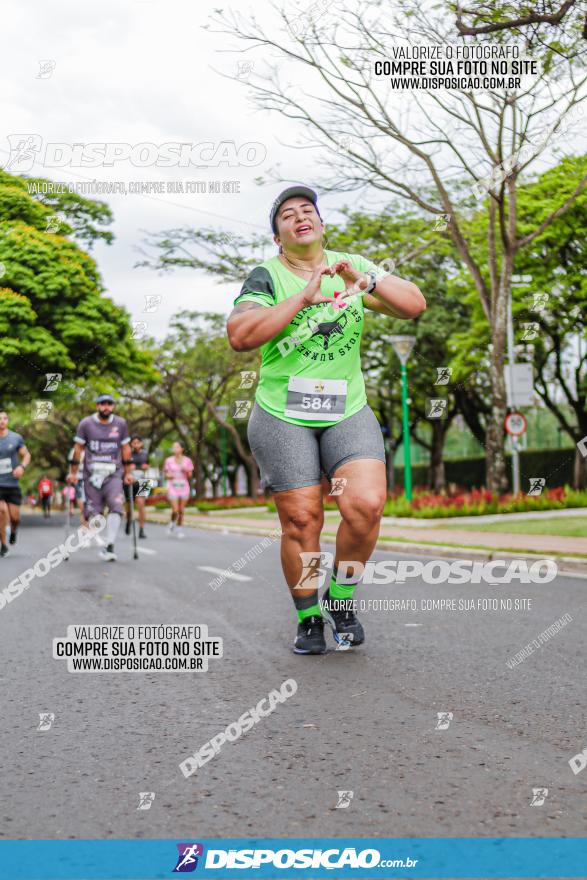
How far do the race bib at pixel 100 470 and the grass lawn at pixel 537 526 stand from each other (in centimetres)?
558

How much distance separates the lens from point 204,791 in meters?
3.09

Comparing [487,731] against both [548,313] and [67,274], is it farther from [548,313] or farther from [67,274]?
[548,313]

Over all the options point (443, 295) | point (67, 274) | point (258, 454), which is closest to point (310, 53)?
point (67, 274)

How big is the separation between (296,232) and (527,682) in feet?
6.93

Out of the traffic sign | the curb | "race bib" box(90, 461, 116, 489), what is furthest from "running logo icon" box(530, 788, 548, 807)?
the traffic sign

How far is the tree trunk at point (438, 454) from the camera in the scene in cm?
4050

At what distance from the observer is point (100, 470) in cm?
1186

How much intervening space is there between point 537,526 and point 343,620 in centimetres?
1155

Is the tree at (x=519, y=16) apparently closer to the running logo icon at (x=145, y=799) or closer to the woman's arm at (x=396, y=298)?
the woman's arm at (x=396, y=298)

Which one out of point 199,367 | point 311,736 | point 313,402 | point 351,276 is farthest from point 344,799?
point 199,367

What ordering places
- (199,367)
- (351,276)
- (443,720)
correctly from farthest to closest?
(199,367) < (351,276) < (443,720)

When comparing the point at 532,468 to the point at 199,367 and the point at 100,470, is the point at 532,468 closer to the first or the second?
the point at 199,367

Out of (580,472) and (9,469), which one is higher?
(9,469)

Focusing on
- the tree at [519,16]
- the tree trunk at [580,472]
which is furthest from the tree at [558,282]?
the tree at [519,16]
